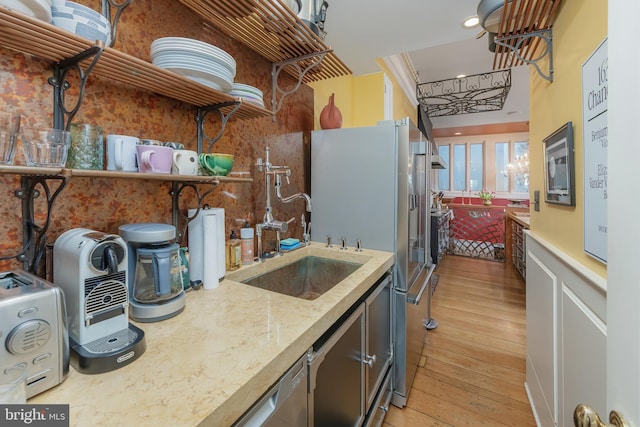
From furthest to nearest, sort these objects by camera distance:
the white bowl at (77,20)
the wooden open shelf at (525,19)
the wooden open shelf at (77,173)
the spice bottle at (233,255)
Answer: the spice bottle at (233,255) < the wooden open shelf at (525,19) < the white bowl at (77,20) < the wooden open shelf at (77,173)

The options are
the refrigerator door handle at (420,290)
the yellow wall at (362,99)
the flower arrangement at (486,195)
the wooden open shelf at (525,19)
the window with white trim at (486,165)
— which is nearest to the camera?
the wooden open shelf at (525,19)

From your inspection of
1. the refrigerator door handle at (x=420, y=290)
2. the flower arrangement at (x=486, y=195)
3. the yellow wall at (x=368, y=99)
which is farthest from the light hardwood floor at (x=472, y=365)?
the flower arrangement at (x=486, y=195)

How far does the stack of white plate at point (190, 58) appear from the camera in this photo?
2.94ft

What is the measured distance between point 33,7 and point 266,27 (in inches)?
33.9

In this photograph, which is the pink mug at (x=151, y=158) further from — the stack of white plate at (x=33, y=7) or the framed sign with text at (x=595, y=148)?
the framed sign with text at (x=595, y=148)

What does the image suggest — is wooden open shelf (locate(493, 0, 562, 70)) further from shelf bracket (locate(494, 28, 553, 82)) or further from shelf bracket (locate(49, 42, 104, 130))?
shelf bracket (locate(49, 42, 104, 130))

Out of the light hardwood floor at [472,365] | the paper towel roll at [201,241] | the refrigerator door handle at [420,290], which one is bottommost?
the light hardwood floor at [472,365]

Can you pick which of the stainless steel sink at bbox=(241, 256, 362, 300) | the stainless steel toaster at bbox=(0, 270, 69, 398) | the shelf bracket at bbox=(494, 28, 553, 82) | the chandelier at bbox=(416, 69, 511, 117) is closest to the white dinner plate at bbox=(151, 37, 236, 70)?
the stainless steel toaster at bbox=(0, 270, 69, 398)

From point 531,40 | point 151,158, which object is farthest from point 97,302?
point 531,40

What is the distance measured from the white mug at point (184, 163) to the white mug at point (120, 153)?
0.12 m

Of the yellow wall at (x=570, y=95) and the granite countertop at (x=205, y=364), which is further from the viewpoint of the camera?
the yellow wall at (x=570, y=95)

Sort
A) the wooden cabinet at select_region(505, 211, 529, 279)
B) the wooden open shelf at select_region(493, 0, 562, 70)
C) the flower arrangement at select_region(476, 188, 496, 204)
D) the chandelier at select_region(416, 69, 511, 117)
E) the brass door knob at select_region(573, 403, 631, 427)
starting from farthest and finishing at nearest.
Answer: the flower arrangement at select_region(476, 188, 496, 204) < the chandelier at select_region(416, 69, 511, 117) < the wooden cabinet at select_region(505, 211, 529, 279) < the wooden open shelf at select_region(493, 0, 562, 70) < the brass door knob at select_region(573, 403, 631, 427)

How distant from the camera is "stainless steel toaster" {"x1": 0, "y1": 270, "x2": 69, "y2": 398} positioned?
495 millimetres

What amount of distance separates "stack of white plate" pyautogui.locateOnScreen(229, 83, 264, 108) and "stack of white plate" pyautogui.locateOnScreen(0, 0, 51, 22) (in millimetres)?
576
